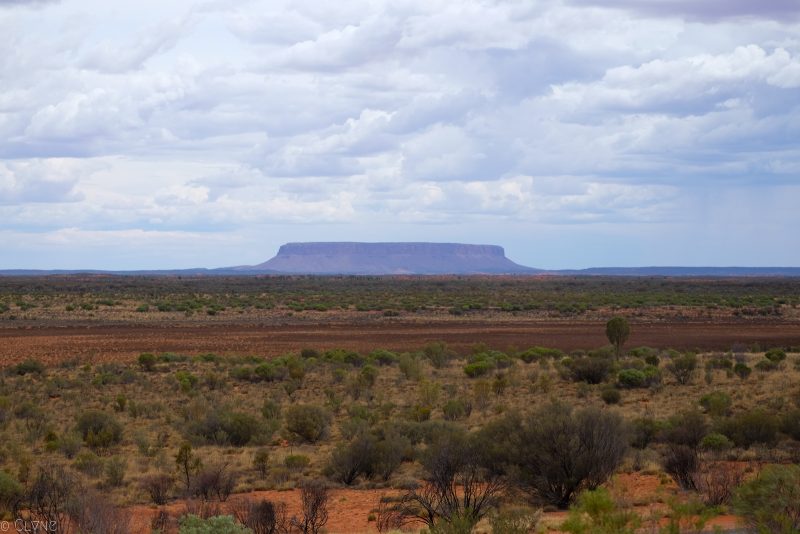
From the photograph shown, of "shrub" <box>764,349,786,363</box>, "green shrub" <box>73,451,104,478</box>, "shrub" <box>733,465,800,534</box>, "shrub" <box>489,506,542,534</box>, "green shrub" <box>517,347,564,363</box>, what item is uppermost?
"shrub" <box>733,465,800,534</box>

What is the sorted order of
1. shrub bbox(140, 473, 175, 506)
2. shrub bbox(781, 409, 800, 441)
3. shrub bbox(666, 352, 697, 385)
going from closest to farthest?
shrub bbox(140, 473, 175, 506), shrub bbox(781, 409, 800, 441), shrub bbox(666, 352, 697, 385)

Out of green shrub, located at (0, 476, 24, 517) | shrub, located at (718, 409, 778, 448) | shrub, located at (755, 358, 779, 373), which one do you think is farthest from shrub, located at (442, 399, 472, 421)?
shrub, located at (755, 358, 779, 373)

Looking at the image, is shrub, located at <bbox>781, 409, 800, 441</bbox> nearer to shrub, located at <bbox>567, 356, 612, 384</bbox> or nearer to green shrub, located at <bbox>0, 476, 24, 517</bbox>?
shrub, located at <bbox>567, 356, 612, 384</bbox>

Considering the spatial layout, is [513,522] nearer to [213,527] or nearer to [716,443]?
[213,527]

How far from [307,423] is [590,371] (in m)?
13.5

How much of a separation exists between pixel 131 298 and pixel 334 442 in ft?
266

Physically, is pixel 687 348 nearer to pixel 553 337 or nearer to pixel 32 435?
pixel 553 337

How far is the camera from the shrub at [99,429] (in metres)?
22.2

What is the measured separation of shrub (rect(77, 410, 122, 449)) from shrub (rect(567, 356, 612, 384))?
16887 millimetres

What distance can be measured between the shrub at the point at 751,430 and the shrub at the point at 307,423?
9.87 metres

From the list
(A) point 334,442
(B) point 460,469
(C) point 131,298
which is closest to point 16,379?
(A) point 334,442

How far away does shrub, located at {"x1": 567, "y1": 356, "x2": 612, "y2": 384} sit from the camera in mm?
33188

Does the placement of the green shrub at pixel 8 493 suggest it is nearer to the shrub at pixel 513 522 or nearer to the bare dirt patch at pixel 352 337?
the shrub at pixel 513 522

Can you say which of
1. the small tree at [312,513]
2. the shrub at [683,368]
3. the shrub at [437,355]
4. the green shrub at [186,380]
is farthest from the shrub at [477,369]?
the small tree at [312,513]
